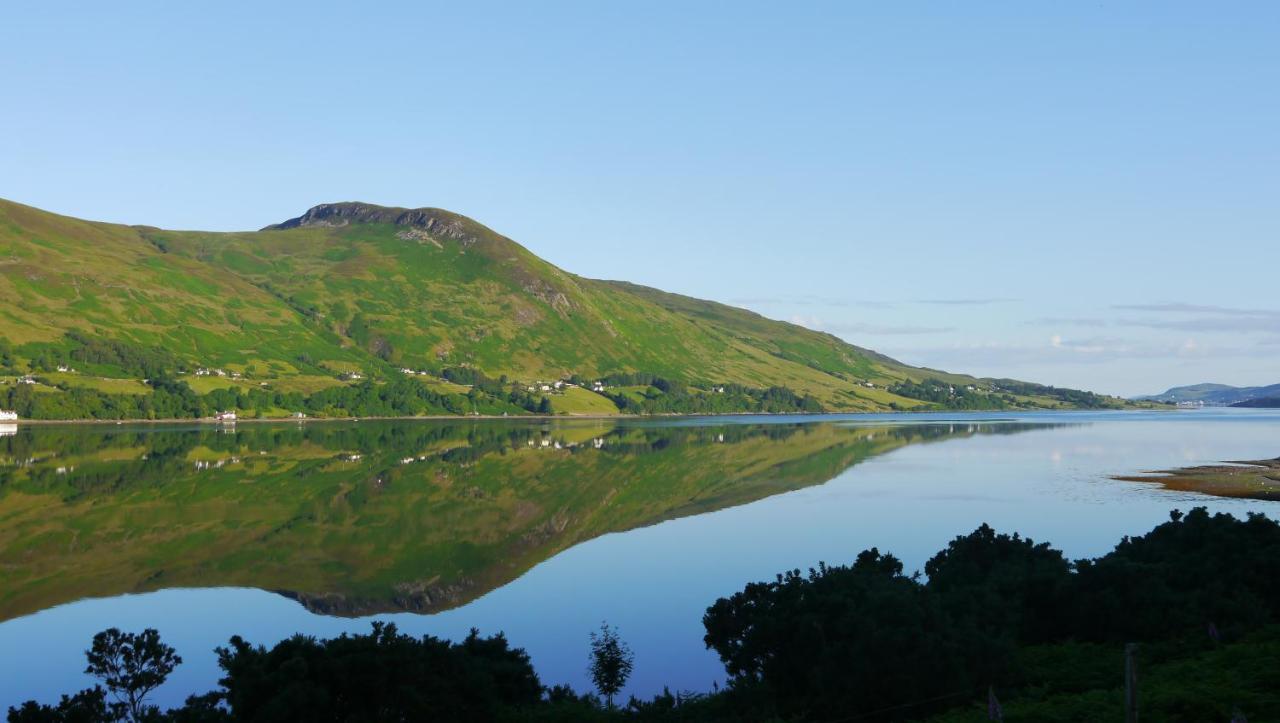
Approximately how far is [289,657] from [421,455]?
121m

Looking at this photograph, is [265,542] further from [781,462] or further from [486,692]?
[781,462]

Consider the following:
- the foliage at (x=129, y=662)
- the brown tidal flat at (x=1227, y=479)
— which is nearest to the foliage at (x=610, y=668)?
the foliage at (x=129, y=662)

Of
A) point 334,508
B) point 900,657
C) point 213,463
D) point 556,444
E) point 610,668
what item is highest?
point 900,657

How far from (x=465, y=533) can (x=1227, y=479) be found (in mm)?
87252

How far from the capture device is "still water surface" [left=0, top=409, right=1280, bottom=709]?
47.5 metres

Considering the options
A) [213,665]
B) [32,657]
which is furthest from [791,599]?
[32,657]

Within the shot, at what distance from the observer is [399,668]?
89.1 feet

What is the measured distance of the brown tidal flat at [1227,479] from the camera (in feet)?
335

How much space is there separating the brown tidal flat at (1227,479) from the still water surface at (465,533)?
5578mm

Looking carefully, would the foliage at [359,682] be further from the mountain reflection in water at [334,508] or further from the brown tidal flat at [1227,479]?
the brown tidal flat at [1227,479]

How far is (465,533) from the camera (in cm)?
7762

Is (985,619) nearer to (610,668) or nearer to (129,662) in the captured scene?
(610,668)

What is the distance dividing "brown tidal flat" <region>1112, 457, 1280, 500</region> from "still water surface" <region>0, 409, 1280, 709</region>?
5.58m

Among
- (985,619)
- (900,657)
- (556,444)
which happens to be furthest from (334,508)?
(556,444)
